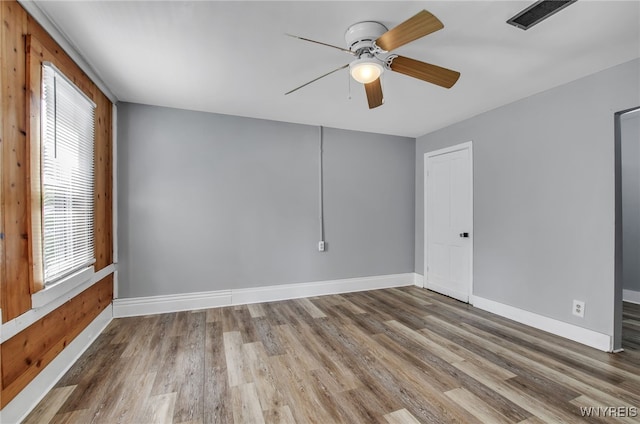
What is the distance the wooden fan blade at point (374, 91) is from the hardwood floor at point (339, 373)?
7.05ft

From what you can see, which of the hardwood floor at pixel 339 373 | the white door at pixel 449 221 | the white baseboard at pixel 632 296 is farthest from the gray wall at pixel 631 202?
the white door at pixel 449 221

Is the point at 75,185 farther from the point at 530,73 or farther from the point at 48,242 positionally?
the point at 530,73

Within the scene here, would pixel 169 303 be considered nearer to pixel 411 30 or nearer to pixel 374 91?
pixel 374 91

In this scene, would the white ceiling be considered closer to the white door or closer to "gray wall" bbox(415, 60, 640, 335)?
"gray wall" bbox(415, 60, 640, 335)

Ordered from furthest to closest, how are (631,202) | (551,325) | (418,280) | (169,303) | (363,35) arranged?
(418,280)
(631,202)
(169,303)
(551,325)
(363,35)

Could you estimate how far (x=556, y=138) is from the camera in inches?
112

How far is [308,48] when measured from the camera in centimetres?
216

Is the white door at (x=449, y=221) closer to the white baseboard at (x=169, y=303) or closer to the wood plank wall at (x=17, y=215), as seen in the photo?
the white baseboard at (x=169, y=303)

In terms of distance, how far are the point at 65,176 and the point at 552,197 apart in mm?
4341

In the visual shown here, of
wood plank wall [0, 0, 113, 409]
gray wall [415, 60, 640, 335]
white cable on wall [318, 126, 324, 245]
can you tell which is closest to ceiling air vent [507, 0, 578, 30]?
gray wall [415, 60, 640, 335]

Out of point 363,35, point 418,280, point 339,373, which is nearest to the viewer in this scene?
point 363,35

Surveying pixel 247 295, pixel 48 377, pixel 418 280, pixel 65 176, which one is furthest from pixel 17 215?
pixel 418 280

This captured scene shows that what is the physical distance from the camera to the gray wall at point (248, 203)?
3.34 meters

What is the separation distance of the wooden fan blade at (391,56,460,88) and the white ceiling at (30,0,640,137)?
0.79 ft
